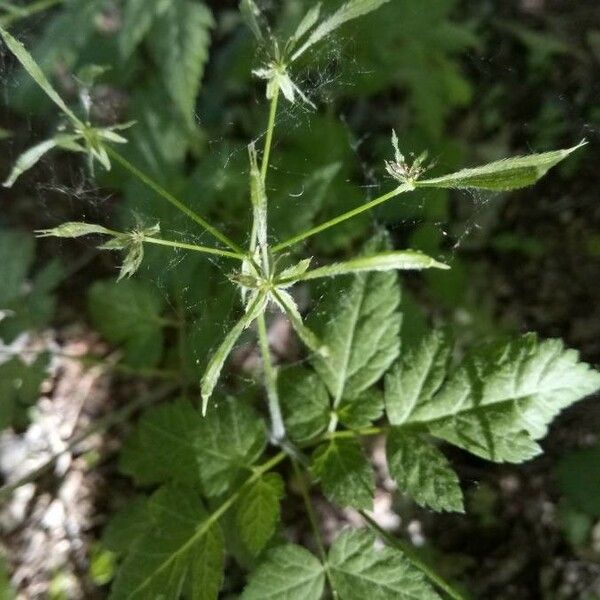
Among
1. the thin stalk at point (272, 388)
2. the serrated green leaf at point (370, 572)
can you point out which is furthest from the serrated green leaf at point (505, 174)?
the serrated green leaf at point (370, 572)

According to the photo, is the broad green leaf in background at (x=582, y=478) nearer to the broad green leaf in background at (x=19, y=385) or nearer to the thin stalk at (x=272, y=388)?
the thin stalk at (x=272, y=388)

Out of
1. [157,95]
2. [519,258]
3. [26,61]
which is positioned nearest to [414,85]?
[519,258]

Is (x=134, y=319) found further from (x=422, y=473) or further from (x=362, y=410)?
(x=422, y=473)

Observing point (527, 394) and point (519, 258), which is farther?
point (519, 258)

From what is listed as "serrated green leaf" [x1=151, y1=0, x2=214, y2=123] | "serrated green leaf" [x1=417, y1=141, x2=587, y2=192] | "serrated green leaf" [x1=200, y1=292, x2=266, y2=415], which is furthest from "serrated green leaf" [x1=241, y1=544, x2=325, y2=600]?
"serrated green leaf" [x1=151, y1=0, x2=214, y2=123]

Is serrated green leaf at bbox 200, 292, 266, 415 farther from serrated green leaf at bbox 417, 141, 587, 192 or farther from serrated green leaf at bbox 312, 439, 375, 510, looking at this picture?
serrated green leaf at bbox 312, 439, 375, 510

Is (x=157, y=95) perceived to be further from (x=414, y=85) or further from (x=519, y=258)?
(x=519, y=258)

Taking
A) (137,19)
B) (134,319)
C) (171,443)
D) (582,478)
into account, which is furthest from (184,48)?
(582,478)
